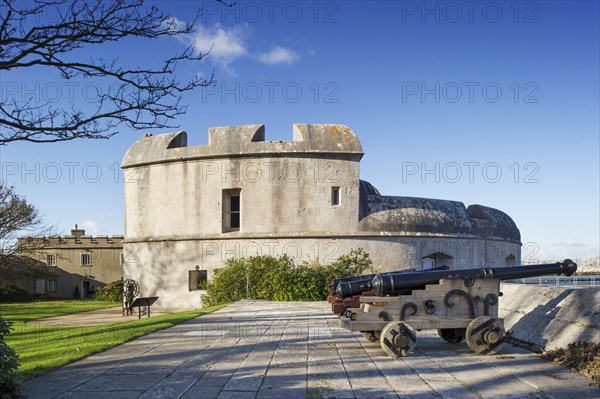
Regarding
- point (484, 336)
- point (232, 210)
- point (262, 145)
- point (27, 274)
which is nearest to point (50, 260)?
point (27, 274)

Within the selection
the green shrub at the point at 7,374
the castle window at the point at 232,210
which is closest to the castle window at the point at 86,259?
the castle window at the point at 232,210

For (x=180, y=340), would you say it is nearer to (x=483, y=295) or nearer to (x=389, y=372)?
(x=389, y=372)

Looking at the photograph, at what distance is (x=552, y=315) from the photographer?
284 inches

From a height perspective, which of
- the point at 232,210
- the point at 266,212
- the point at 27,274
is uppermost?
the point at 232,210

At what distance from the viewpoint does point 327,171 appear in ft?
63.2

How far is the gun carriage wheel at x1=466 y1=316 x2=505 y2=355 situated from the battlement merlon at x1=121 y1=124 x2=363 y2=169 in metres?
12.9

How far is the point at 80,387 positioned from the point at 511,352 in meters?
5.13

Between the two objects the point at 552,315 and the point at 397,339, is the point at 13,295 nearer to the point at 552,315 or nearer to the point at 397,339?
the point at 397,339

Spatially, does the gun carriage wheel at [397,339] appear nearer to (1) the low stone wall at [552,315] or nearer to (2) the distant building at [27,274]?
(1) the low stone wall at [552,315]

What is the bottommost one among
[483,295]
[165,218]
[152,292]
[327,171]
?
[152,292]

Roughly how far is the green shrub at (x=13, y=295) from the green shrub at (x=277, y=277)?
74.6 ft

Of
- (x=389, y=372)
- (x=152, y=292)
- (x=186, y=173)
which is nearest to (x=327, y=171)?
(x=186, y=173)

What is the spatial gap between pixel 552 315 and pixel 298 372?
369cm

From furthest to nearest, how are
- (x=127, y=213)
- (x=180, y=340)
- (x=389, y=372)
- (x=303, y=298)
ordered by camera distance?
(x=127, y=213), (x=303, y=298), (x=180, y=340), (x=389, y=372)
